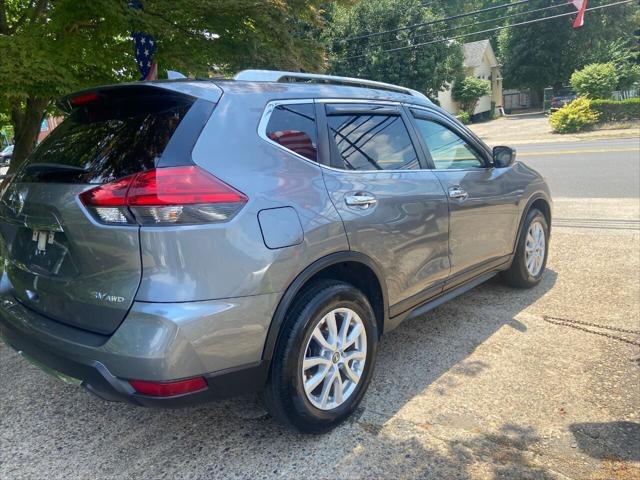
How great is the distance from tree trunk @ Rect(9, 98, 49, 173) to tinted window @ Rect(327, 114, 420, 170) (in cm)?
497

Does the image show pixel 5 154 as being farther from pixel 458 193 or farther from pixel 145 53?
pixel 458 193

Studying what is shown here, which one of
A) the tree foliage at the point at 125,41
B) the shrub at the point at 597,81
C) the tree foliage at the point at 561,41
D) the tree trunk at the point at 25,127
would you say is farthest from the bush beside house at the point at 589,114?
the tree trunk at the point at 25,127

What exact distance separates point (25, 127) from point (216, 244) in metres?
6.01

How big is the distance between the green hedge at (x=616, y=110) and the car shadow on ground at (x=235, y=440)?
96.3ft

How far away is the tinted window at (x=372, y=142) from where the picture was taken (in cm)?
304

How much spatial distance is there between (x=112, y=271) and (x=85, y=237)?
202 millimetres

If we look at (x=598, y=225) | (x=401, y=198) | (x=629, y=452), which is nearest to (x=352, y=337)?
(x=401, y=198)

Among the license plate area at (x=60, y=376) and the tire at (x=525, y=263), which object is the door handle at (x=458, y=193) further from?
the license plate area at (x=60, y=376)

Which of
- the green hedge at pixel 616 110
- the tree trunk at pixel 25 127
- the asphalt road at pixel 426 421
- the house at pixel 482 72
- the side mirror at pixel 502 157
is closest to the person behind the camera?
the asphalt road at pixel 426 421

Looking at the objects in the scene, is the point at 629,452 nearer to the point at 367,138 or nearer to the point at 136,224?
the point at 367,138

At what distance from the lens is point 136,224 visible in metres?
2.20

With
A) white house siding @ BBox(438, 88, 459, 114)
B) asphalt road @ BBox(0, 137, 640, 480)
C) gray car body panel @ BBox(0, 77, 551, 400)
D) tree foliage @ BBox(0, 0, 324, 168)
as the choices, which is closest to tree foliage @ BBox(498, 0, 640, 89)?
white house siding @ BBox(438, 88, 459, 114)

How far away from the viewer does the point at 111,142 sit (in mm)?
2484

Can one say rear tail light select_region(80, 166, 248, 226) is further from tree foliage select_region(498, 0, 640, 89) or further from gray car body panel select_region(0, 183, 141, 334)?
tree foliage select_region(498, 0, 640, 89)
